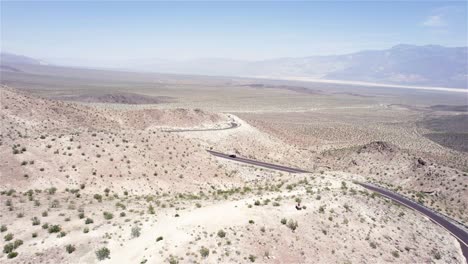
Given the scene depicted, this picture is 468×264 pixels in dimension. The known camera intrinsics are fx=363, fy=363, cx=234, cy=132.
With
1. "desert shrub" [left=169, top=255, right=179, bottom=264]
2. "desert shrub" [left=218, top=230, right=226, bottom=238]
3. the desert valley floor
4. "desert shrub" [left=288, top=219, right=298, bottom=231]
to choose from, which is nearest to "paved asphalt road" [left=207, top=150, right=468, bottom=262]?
the desert valley floor

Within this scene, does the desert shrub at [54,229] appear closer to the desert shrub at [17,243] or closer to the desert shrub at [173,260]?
the desert shrub at [17,243]

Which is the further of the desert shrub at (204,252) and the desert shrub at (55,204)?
the desert shrub at (55,204)

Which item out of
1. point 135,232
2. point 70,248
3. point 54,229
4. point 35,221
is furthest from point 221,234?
point 35,221

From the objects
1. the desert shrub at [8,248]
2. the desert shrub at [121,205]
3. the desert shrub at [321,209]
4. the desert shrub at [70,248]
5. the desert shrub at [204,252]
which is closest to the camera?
the desert shrub at [8,248]

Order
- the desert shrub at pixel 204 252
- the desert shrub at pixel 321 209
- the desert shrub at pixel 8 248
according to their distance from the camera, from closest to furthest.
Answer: the desert shrub at pixel 8 248 → the desert shrub at pixel 204 252 → the desert shrub at pixel 321 209

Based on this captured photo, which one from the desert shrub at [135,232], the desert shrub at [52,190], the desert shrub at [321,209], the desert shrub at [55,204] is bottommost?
the desert shrub at [321,209]

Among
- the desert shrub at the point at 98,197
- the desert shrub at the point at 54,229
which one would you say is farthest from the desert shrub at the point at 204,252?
the desert shrub at the point at 98,197

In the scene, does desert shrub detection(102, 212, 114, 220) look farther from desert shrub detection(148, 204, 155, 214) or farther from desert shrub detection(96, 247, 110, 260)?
desert shrub detection(96, 247, 110, 260)

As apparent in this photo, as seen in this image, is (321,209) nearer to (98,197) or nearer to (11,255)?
(98,197)

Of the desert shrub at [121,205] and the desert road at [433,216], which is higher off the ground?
the desert shrub at [121,205]

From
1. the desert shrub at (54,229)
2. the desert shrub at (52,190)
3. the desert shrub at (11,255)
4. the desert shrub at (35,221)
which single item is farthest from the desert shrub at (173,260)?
the desert shrub at (52,190)
